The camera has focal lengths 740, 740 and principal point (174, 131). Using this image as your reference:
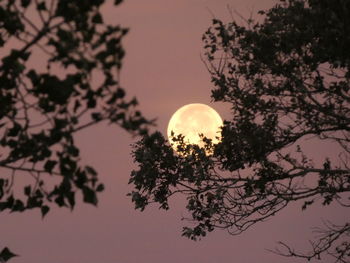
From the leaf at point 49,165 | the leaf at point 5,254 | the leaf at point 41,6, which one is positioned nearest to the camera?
the leaf at point 41,6

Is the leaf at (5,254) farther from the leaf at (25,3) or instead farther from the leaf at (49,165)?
the leaf at (25,3)

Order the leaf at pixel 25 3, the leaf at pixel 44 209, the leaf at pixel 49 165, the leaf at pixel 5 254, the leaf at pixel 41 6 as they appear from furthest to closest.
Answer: the leaf at pixel 5 254, the leaf at pixel 44 209, the leaf at pixel 25 3, the leaf at pixel 49 165, the leaf at pixel 41 6

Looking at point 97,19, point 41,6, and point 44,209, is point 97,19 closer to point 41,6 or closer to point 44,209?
point 41,6

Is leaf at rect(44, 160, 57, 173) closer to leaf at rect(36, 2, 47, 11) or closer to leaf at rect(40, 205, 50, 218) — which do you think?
leaf at rect(40, 205, 50, 218)

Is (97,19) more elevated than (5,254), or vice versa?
(97,19)

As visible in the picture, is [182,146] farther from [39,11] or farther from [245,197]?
[39,11]

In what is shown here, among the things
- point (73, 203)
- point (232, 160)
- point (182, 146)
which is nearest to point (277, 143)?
point (232, 160)

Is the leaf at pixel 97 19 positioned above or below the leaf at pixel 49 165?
above

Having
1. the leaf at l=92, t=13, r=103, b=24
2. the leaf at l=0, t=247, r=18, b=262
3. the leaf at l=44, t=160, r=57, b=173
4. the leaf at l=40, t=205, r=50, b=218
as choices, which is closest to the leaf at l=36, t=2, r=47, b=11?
the leaf at l=92, t=13, r=103, b=24

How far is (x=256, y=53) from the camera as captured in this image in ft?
57.5

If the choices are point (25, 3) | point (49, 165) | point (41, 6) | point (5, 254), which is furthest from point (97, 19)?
point (5, 254)

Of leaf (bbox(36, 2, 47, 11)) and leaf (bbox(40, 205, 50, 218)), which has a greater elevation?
leaf (bbox(36, 2, 47, 11))

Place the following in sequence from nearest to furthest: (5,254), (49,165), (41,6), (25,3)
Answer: (41,6) → (49,165) → (25,3) → (5,254)

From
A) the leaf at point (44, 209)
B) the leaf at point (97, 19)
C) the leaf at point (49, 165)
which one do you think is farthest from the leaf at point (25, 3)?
the leaf at point (44, 209)
